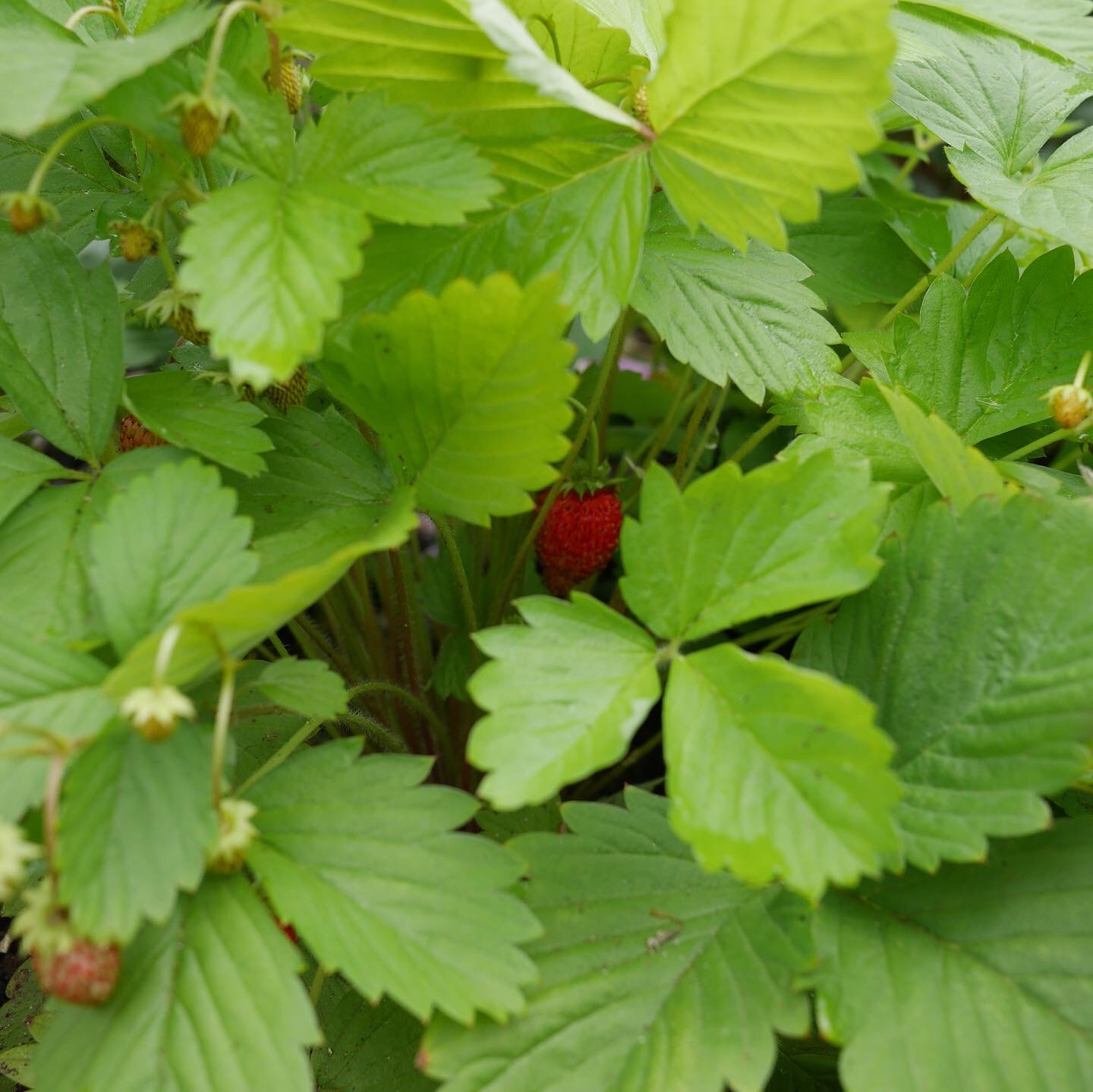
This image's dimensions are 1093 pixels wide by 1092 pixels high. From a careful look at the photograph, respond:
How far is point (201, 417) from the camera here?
71 centimetres

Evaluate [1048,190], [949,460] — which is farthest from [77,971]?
[1048,190]

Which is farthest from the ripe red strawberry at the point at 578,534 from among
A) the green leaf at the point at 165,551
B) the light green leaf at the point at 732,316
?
the green leaf at the point at 165,551

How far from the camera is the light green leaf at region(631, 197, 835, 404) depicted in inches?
32.6

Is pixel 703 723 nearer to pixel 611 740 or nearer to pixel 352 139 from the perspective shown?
pixel 611 740

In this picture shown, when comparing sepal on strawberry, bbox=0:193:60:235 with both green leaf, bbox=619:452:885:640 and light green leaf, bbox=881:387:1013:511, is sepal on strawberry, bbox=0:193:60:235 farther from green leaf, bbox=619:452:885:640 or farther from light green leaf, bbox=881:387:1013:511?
light green leaf, bbox=881:387:1013:511

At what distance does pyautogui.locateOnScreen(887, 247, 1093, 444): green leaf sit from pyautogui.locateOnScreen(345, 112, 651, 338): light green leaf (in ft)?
0.89

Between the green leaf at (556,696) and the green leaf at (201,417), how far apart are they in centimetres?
22

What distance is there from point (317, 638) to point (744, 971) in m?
0.58

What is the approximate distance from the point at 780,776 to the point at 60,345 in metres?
0.59

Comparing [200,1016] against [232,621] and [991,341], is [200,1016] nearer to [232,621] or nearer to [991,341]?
[232,621]

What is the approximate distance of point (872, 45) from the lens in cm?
57

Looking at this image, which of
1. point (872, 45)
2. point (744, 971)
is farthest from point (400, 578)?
point (872, 45)

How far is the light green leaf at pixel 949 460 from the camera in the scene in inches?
26.6

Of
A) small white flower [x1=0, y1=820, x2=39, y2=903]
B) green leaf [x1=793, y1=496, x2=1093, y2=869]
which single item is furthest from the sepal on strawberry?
green leaf [x1=793, y1=496, x2=1093, y2=869]
